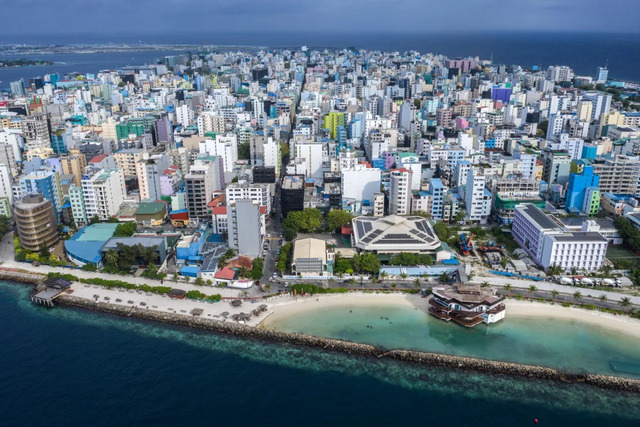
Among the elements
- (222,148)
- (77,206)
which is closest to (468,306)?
(77,206)

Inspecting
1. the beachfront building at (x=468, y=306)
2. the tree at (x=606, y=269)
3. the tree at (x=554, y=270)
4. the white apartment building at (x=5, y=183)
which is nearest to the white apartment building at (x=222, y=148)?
the white apartment building at (x=5, y=183)

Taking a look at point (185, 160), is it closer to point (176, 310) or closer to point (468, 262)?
point (176, 310)

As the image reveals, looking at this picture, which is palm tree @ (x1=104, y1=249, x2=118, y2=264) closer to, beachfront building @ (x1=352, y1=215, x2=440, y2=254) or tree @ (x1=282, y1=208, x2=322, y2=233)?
tree @ (x1=282, y1=208, x2=322, y2=233)

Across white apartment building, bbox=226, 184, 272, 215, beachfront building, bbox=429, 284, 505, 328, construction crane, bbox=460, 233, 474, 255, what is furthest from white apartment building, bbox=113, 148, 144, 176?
beachfront building, bbox=429, 284, 505, 328

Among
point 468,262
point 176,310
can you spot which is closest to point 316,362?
point 176,310

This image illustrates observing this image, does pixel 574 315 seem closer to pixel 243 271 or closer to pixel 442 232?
pixel 442 232

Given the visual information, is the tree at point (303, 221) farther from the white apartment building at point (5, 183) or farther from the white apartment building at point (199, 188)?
the white apartment building at point (5, 183)

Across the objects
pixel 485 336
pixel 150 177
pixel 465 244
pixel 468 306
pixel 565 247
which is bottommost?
pixel 485 336
